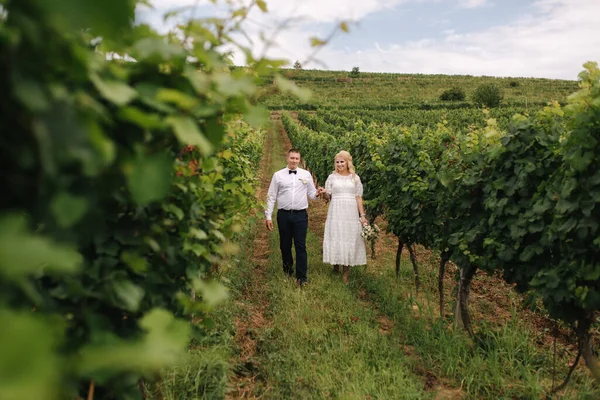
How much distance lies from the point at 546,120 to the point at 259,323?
12.1 feet

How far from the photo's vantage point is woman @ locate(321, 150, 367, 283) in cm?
673

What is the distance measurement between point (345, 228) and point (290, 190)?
3.32 ft

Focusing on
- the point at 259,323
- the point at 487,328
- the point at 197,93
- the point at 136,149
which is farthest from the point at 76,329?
the point at 487,328

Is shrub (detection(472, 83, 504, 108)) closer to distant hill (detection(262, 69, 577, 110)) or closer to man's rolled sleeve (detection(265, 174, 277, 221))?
distant hill (detection(262, 69, 577, 110))

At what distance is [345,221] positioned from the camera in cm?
682

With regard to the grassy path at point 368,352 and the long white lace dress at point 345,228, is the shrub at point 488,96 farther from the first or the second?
the grassy path at point 368,352

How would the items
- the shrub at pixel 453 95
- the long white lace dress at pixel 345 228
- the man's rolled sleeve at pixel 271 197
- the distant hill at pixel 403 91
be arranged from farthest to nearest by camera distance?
1. the shrub at pixel 453 95
2. the distant hill at pixel 403 91
3. the man's rolled sleeve at pixel 271 197
4. the long white lace dress at pixel 345 228

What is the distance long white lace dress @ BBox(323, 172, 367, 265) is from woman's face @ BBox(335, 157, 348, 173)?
0.39ft

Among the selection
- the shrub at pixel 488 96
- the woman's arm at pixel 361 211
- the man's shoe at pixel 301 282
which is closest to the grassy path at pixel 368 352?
the man's shoe at pixel 301 282

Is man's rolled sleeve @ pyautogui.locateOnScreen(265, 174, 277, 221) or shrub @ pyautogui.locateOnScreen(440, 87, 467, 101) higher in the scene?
shrub @ pyautogui.locateOnScreen(440, 87, 467, 101)

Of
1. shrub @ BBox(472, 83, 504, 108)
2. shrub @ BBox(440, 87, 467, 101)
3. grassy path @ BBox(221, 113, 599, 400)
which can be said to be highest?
shrub @ BBox(440, 87, 467, 101)

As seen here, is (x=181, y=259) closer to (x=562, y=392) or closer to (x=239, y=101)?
(x=239, y=101)

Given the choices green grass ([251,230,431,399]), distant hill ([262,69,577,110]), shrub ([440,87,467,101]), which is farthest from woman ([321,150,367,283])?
shrub ([440,87,467,101])

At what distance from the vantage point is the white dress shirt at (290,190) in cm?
675
